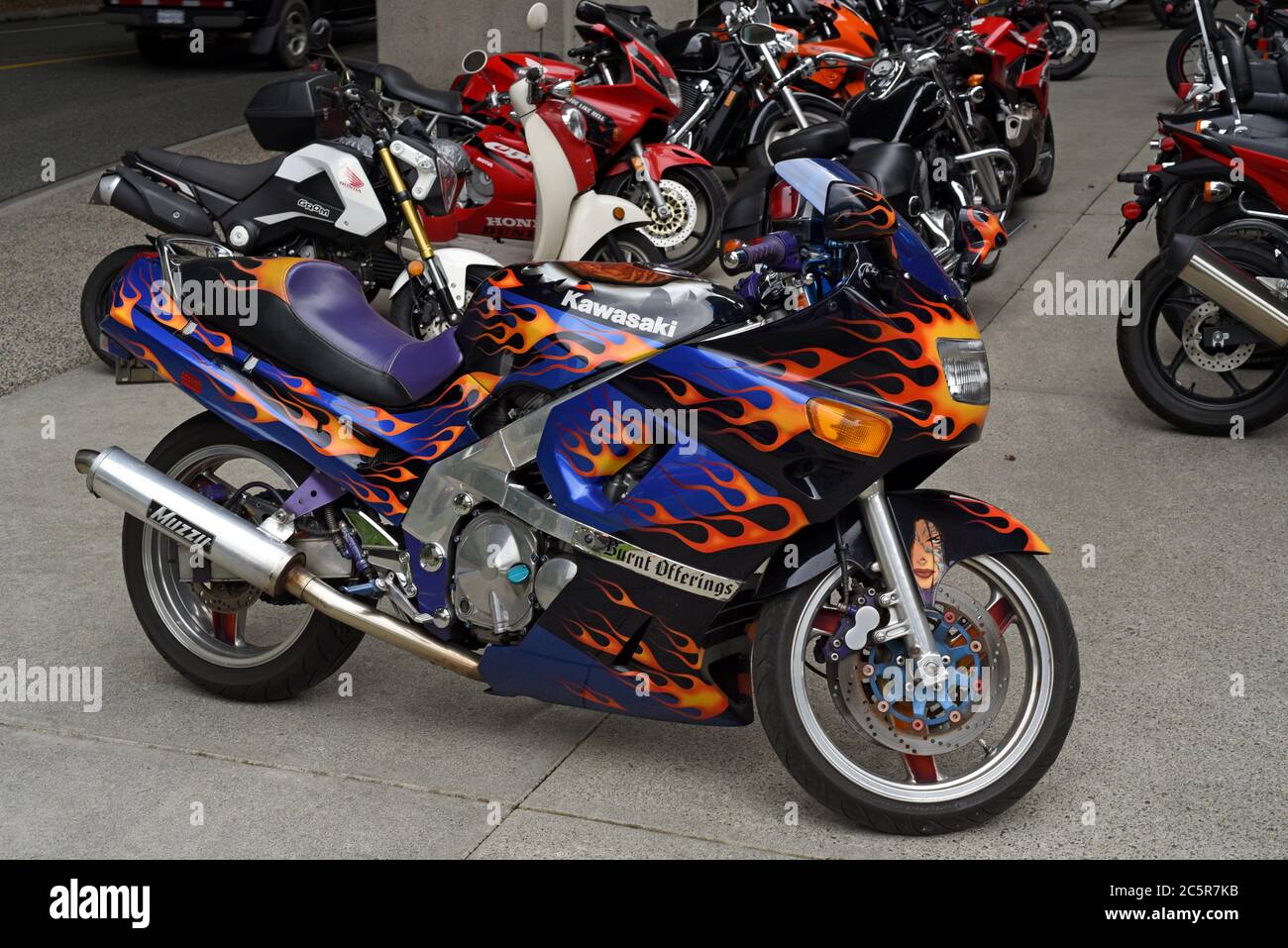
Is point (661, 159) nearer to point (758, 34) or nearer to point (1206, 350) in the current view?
point (758, 34)

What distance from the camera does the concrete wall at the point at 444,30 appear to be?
1195cm

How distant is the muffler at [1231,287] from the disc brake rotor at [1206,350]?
0.15 m

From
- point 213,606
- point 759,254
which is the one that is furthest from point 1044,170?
point 213,606

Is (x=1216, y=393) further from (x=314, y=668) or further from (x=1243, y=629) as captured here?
(x=314, y=668)

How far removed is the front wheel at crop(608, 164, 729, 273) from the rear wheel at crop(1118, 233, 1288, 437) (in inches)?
102

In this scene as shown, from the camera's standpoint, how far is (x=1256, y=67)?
7.13 meters

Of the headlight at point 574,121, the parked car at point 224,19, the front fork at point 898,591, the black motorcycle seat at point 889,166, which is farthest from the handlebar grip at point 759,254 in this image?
the parked car at point 224,19

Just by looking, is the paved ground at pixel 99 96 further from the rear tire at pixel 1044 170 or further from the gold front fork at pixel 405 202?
the rear tire at pixel 1044 170

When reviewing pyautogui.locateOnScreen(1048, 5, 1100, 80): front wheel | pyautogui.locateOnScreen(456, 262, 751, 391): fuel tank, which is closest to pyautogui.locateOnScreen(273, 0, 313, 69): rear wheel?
pyautogui.locateOnScreen(1048, 5, 1100, 80): front wheel

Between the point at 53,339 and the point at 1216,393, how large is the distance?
215 inches

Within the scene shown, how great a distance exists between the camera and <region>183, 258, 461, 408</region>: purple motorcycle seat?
3615 mm

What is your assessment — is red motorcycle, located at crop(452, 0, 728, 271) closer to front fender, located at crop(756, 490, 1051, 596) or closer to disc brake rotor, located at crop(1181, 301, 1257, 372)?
disc brake rotor, located at crop(1181, 301, 1257, 372)

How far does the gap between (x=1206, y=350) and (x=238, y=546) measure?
3.98 m
